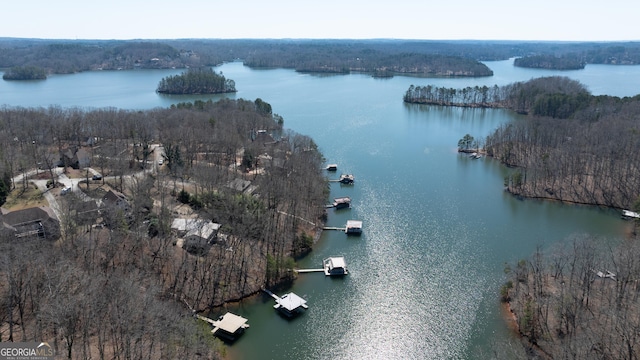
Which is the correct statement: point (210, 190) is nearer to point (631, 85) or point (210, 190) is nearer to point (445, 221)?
point (445, 221)

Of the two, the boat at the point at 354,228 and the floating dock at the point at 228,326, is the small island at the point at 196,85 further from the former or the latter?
the floating dock at the point at 228,326

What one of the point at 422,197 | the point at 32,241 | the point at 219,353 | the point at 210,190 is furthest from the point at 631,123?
the point at 32,241

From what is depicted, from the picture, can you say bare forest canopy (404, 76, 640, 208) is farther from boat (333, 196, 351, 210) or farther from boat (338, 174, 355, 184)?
boat (333, 196, 351, 210)

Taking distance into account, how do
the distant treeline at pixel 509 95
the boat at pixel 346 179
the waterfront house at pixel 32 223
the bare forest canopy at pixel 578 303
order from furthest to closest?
the distant treeline at pixel 509 95
the boat at pixel 346 179
the waterfront house at pixel 32 223
the bare forest canopy at pixel 578 303

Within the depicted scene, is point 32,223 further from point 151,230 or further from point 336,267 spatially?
point 336,267

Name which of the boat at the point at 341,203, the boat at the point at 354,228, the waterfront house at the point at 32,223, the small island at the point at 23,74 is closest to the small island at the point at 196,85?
the small island at the point at 23,74

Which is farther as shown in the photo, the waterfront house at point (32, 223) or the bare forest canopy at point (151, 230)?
the waterfront house at point (32, 223)

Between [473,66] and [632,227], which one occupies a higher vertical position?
[473,66]
